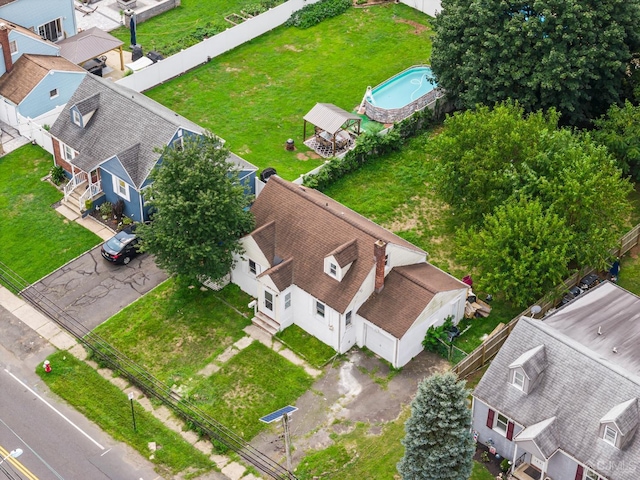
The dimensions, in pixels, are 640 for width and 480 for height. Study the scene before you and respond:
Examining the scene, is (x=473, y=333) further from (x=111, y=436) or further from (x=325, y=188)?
(x=111, y=436)

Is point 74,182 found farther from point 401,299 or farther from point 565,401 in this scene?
point 565,401

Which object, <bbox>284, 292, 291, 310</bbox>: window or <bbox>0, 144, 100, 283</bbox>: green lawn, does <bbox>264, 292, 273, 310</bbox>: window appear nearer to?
<bbox>284, 292, 291, 310</bbox>: window

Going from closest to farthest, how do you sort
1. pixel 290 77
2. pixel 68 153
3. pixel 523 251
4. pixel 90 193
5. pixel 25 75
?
pixel 523 251 → pixel 90 193 → pixel 68 153 → pixel 25 75 → pixel 290 77

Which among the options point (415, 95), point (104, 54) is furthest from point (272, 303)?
point (104, 54)

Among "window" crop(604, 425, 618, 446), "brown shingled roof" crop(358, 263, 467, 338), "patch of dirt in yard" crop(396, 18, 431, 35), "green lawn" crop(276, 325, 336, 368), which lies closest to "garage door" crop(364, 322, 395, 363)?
"brown shingled roof" crop(358, 263, 467, 338)

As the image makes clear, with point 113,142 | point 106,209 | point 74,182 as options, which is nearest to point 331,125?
point 113,142

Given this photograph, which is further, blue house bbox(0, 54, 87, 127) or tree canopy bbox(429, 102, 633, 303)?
blue house bbox(0, 54, 87, 127)

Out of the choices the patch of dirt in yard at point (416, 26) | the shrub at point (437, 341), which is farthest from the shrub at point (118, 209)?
the patch of dirt in yard at point (416, 26)
